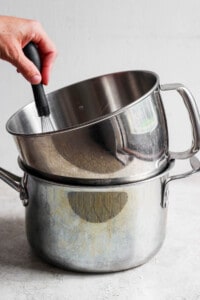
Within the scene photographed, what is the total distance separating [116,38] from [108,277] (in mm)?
500

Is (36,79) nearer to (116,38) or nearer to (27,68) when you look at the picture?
(27,68)

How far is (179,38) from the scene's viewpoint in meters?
1.04

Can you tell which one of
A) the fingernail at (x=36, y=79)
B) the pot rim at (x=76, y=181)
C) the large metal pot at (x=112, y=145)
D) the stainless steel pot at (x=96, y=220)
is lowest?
the stainless steel pot at (x=96, y=220)

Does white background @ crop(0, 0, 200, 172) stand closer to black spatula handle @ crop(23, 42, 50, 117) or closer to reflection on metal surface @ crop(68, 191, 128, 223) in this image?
black spatula handle @ crop(23, 42, 50, 117)

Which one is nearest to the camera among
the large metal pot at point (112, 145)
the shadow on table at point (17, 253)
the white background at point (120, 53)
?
the large metal pot at point (112, 145)

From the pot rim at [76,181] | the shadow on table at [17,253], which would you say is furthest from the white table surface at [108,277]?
the pot rim at [76,181]

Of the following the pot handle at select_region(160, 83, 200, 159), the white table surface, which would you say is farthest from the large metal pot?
the white table surface

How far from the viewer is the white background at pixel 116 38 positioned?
1030mm

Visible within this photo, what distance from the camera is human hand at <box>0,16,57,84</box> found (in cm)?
70

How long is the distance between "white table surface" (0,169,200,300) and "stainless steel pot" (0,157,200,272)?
0.02 metres

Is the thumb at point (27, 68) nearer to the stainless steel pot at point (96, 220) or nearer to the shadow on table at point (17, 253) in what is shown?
the stainless steel pot at point (96, 220)

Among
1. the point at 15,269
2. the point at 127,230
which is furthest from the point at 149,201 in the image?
the point at 15,269

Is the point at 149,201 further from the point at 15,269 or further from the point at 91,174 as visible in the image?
the point at 15,269

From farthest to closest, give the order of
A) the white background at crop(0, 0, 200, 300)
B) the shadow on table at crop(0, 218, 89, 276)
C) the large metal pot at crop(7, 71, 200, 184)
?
the white background at crop(0, 0, 200, 300)
the shadow on table at crop(0, 218, 89, 276)
the large metal pot at crop(7, 71, 200, 184)
